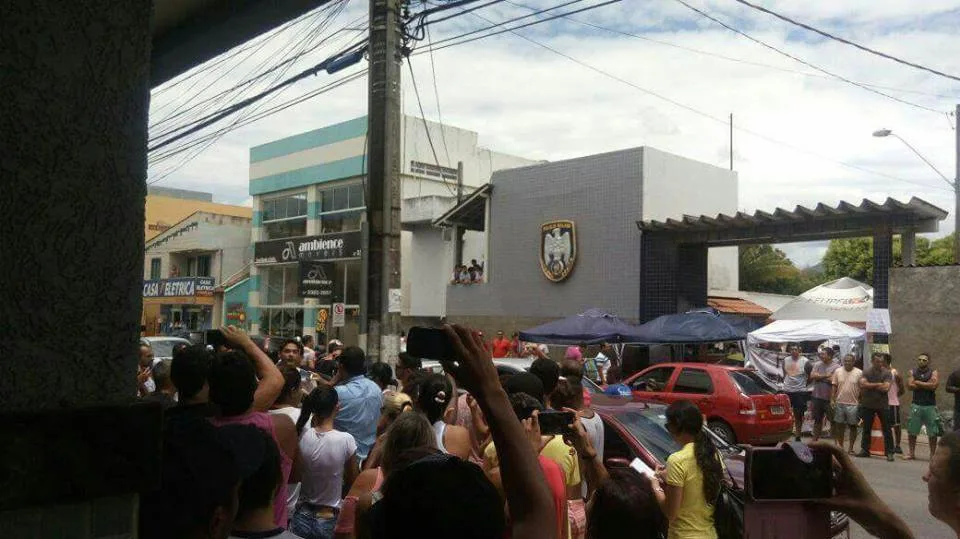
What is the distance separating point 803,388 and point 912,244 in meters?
4.28

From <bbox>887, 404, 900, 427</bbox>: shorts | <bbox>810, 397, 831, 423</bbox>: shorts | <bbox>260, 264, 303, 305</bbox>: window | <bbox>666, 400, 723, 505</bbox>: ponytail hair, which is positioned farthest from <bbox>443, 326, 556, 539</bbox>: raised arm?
<bbox>260, 264, 303, 305</bbox>: window

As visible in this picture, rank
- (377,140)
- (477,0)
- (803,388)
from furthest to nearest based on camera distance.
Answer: (803,388) → (477,0) → (377,140)

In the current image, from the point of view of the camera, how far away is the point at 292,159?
37812 millimetres

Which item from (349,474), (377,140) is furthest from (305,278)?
(349,474)

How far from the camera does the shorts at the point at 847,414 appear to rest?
42.9 feet

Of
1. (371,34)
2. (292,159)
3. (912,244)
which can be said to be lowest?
(912,244)

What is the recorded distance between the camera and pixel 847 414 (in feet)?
43.2

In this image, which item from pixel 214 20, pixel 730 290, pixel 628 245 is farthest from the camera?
pixel 730 290

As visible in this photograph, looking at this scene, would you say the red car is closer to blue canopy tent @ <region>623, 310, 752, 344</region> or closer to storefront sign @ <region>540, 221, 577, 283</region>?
blue canopy tent @ <region>623, 310, 752, 344</region>

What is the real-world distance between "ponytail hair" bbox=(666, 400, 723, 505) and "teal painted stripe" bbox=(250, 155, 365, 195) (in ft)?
93.5

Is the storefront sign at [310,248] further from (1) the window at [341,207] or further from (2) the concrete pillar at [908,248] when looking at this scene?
(2) the concrete pillar at [908,248]

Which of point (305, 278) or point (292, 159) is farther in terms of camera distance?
point (292, 159)

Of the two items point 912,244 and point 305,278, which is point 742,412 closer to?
point 912,244

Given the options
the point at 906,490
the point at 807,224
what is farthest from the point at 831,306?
the point at 906,490
